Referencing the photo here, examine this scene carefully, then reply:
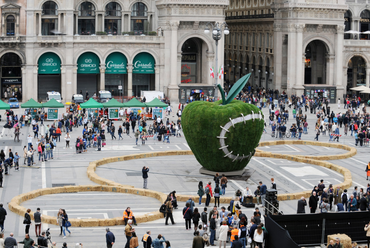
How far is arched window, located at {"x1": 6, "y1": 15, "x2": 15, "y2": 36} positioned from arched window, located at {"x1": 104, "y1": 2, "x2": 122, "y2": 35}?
41.8 ft

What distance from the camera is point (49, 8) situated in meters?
84.2

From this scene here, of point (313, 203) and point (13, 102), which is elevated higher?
point (13, 102)

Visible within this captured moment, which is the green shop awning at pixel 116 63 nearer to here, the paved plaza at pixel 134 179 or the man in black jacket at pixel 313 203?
the paved plaza at pixel 134 179

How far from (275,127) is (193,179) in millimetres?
20760

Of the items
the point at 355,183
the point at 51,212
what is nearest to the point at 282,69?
the point at 355,183

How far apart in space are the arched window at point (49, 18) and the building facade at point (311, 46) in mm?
28787

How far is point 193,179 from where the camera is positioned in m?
43.5

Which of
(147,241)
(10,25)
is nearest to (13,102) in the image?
(10,25)

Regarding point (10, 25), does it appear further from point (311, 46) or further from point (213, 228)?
point (213, 228)

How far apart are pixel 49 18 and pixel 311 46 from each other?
35527 mm

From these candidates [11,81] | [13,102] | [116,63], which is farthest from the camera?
[116,63]

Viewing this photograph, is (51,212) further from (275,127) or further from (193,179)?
(275,127)

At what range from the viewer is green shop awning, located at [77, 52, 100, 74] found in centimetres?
8481

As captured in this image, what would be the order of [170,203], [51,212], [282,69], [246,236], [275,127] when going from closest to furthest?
[246,236] → [170,203] → [51,212] → [275,127] → [282,69]
